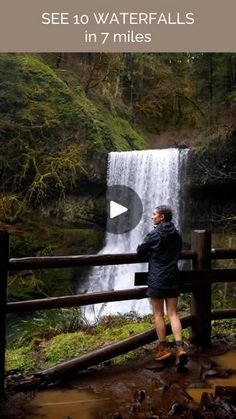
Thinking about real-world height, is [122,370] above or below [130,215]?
below

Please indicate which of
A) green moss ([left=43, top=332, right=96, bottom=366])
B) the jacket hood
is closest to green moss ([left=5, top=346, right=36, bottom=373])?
green moss ([left=43, top=332, right=96, bottom=366])

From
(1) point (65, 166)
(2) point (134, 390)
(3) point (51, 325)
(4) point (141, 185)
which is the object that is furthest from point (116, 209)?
(2) point (134, 390)

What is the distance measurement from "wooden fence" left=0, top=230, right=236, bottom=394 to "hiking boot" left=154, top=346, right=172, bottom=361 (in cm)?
20

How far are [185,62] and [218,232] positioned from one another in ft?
55.3

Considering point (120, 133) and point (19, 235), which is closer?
point (19, 235)

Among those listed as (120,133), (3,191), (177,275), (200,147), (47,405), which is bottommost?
(47,405)

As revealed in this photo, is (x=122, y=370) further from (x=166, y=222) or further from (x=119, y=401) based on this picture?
(x=166, y=222)

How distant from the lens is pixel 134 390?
4.08m

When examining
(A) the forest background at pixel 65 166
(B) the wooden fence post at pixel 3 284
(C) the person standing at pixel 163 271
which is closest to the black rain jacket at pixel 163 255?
(C) the person standing at pixel 163 271

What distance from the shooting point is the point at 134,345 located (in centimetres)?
481

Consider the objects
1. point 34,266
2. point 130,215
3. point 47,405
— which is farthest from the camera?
point 130,215

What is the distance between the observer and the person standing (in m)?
4.66

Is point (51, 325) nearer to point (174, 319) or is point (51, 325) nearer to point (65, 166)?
point (174, 319)

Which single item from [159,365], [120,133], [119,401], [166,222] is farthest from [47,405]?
[120,133]
